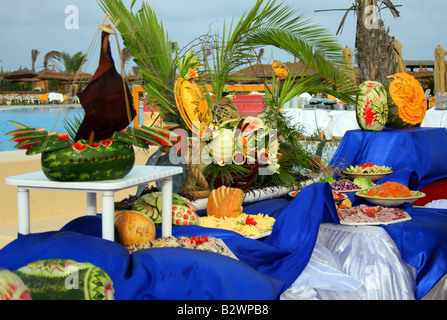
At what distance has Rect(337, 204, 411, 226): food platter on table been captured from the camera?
2.58 m

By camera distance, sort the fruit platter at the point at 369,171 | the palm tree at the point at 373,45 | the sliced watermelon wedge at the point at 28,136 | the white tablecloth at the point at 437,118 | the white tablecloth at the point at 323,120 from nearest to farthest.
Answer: the sliced watermelon wedge at the point at 28,136 < the fruit platter at the point at 369,171 < the palm tree at the point at 373,45 < the white tablecloth at the point at 437,118 < the white tablecloth at the point at 323,120

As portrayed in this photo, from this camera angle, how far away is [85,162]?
1.94 meters

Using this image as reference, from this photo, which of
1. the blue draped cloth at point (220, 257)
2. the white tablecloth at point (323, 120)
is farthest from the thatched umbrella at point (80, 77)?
the white tablecloth at point (323, 120)

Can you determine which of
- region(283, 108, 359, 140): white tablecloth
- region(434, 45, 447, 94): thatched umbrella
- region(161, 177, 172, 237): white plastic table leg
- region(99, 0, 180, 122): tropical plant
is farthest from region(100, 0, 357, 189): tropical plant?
region(434, 45, 447, 94): thatched umbrella

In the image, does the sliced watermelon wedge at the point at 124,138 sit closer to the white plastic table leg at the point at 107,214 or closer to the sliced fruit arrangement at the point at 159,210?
the white plastic table leg at the point at 107,214

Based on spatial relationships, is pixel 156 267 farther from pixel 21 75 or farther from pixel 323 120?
pixel 21 75

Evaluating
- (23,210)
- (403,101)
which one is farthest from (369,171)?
(23,210)

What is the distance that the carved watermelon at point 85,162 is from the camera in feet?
6.30

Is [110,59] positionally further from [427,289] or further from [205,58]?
[427,289]

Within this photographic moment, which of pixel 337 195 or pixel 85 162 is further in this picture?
pixel 337 195

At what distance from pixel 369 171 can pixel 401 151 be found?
1.29 ft

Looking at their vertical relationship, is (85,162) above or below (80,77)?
below

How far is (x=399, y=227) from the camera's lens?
255 centimetres

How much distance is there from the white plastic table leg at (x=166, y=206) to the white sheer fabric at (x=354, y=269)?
61 cm
